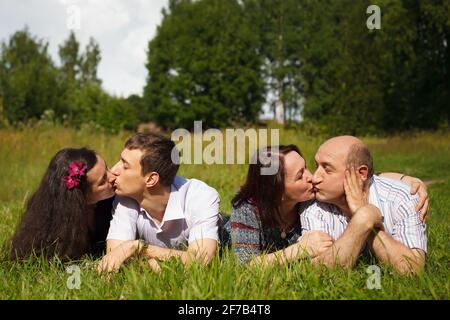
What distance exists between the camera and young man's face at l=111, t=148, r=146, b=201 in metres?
3.15

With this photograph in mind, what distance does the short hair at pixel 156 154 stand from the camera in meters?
3.16

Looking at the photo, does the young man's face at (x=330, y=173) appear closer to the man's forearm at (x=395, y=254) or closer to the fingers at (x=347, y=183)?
the fingers at (x=347, y=183)

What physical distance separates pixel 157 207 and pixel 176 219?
14cm

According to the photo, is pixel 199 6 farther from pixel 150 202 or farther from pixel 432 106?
pixel 150 202

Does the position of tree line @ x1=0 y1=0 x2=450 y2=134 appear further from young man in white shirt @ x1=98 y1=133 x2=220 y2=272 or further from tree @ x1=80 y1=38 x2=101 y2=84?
young man in white shirt @ x1=98 y1=133 x2=220 y2=272

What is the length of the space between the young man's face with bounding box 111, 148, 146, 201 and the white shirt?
157mm

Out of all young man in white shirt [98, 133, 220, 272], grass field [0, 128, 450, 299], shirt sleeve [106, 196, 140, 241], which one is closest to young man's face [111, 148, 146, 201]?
young man in white shirt [98, 133, 220, 272]

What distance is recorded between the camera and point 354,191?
2941mm

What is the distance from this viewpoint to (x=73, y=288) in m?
2.58

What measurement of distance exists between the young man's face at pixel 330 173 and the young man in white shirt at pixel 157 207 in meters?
0.64

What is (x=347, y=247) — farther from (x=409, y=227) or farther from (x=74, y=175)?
(x=74, y=175)

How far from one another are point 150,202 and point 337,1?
3527 centimetres

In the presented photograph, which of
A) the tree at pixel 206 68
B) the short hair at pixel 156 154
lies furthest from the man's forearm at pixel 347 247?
the tree at pixel 206 68
